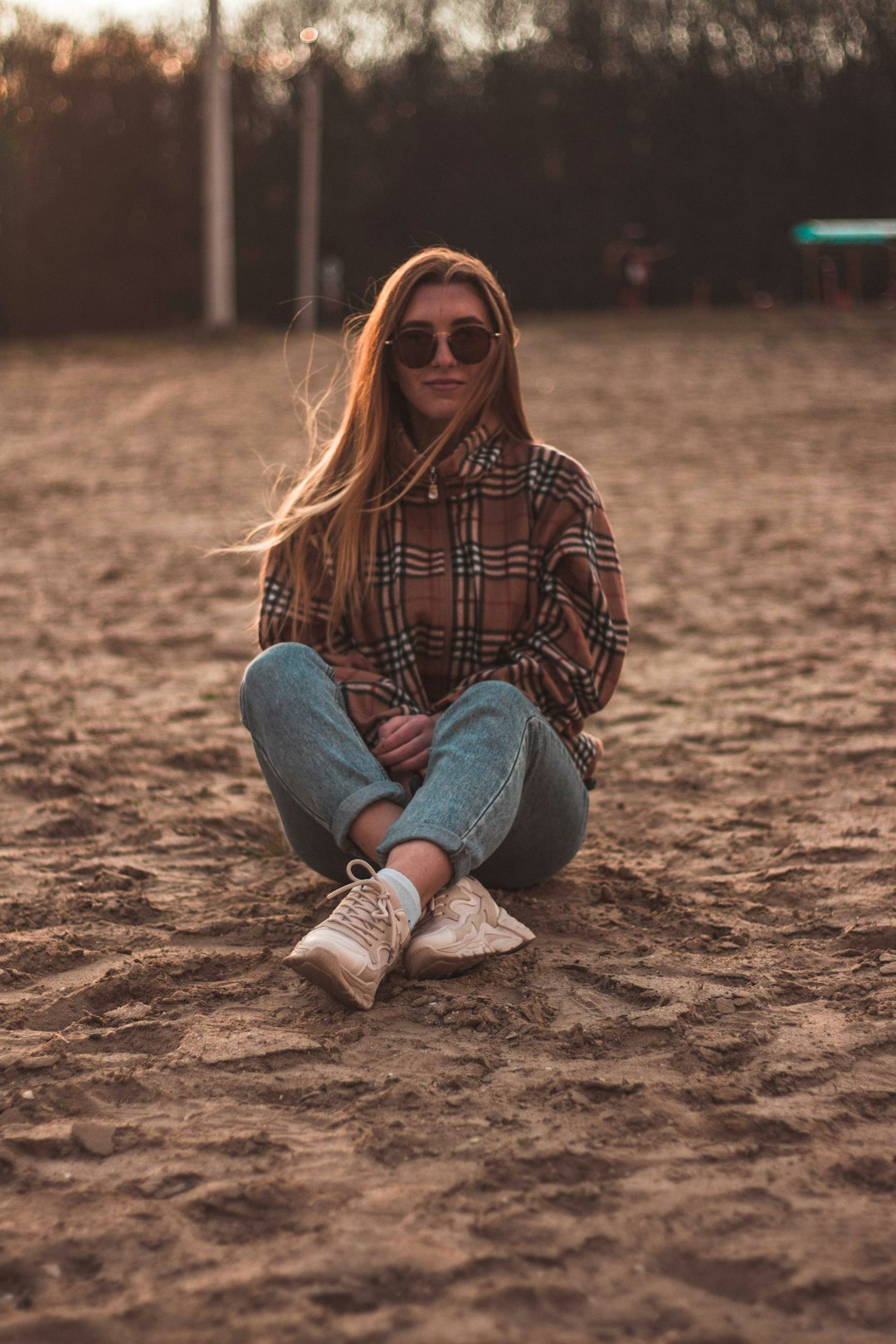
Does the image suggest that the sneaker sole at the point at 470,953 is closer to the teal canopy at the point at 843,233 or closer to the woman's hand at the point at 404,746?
the woman's hand at the point at 404,746

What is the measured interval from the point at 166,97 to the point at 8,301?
146 inches

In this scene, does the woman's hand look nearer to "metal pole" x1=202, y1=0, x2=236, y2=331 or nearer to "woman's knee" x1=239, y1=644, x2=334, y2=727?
"woman's knee" x1=239, y1=644, x2=334, y2=727

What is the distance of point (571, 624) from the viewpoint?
282cm

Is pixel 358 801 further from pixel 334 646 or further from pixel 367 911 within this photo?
pixel 334 646

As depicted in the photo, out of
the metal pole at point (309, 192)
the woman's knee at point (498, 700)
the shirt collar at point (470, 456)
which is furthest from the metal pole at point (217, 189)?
the woman's knee at point (498, 700)

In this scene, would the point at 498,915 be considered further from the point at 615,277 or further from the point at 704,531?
the point at 615,277

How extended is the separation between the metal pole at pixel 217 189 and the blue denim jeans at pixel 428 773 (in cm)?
1591

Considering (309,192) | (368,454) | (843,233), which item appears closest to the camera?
(368,454)

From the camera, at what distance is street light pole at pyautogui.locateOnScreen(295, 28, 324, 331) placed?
1998cm

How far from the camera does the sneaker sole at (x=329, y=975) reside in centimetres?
236

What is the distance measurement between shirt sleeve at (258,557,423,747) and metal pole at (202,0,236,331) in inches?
615

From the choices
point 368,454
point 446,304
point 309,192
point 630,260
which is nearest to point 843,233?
point 630,260

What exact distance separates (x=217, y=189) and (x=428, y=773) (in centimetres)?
1644

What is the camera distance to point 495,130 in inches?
825
